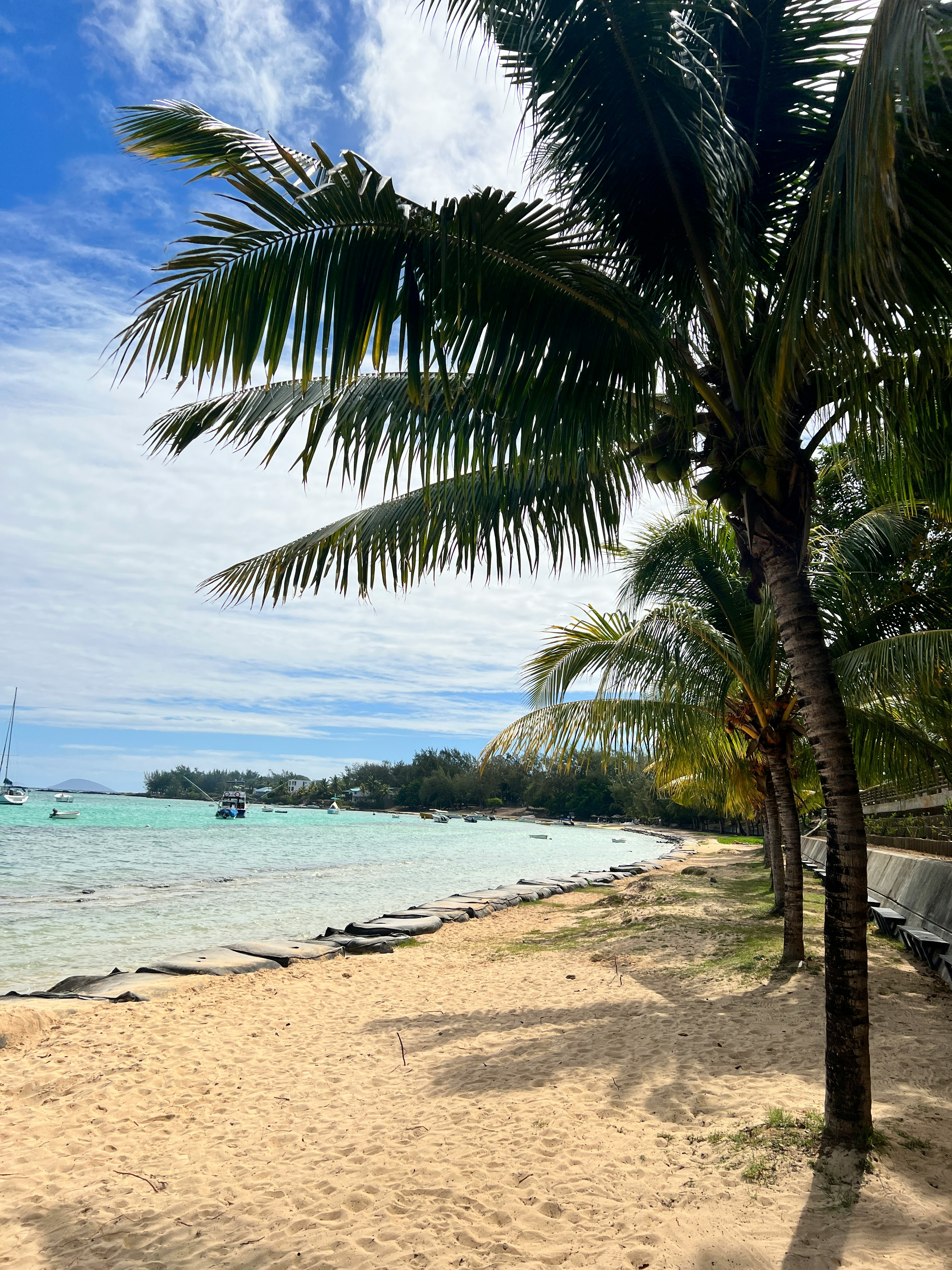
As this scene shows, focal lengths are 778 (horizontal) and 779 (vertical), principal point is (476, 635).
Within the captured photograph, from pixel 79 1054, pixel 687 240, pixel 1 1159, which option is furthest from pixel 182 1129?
pixel 687 240

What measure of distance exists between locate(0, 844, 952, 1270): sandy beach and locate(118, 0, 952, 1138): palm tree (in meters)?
0.68

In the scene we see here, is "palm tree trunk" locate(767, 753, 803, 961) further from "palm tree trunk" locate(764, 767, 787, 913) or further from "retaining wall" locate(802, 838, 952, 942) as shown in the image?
"palm tree trunk" locate(764, 767, 787, 913)

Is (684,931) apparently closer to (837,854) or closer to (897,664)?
(897,664)

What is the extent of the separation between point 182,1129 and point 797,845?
7.07 meters

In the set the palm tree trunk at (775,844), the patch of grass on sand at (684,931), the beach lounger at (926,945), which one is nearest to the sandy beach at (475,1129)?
the beach lounger at (926,945)

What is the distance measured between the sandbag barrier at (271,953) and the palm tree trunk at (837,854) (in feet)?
22.2

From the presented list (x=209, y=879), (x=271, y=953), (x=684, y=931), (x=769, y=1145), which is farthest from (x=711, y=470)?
(x=209, y=879)

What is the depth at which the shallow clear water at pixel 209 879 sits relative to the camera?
42.8ft

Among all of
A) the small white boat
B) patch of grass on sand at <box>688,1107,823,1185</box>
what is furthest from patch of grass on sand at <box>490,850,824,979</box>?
the small white boat

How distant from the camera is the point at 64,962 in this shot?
439 inches

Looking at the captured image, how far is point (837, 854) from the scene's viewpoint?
3578 mm

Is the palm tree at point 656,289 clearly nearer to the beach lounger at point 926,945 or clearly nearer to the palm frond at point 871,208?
the palm frond at point 871,208

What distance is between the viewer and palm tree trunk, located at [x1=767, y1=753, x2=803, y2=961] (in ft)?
28.2

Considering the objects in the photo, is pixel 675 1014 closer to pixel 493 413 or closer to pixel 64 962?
pixel 493 413
